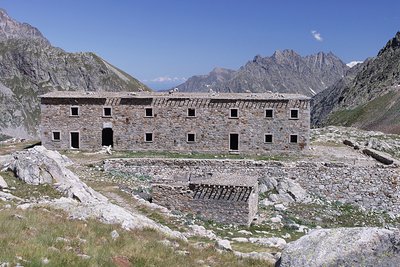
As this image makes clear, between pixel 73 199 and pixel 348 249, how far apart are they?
13574 mm

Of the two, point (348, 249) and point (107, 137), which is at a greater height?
point (348, 249)

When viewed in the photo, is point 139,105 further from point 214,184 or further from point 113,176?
point 214,184

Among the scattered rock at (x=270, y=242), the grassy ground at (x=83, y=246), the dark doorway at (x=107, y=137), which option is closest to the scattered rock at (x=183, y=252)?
the grassy ground at (x=83, y=246)

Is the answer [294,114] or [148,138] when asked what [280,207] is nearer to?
[294,114]

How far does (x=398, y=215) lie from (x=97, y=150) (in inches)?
1045

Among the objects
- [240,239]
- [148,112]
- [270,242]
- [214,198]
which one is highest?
[148,112]

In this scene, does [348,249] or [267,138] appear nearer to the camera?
[348,249]

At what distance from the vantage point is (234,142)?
4416 centimetres

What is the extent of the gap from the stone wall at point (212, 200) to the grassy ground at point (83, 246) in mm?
10071

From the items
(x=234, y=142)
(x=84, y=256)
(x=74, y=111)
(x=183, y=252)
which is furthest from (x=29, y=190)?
(x=234, y=142)

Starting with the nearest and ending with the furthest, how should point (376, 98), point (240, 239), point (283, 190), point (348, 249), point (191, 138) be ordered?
point (348, 249)
point (240, 239)
point (283, 190)
point (191, 138)
point (376, 98)

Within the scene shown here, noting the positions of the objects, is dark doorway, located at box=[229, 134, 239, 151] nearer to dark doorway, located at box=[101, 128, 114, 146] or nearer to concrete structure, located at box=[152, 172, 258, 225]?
dark doorway, located at box=[101, 128, 114, 146]

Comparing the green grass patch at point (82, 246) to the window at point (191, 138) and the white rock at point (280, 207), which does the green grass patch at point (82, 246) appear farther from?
the window at point (191, 138)

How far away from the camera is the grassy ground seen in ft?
34.6
